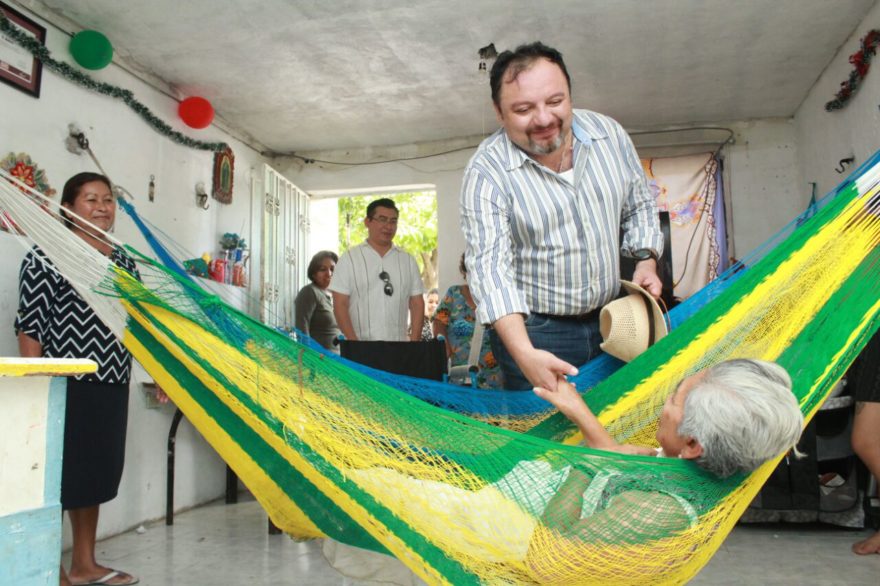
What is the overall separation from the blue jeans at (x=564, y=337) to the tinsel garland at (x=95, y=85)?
7.55 feet

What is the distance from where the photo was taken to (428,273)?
8875 mm

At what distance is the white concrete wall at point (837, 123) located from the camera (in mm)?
2898

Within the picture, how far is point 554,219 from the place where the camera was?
1394 millimetres

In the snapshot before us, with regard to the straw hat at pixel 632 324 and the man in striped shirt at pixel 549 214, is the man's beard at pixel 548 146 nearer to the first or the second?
the man in striped shirt at pixel 549 214

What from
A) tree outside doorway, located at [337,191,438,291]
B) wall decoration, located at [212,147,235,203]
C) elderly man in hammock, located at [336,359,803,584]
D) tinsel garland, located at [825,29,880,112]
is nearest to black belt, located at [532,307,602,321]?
elderly man in hammock, located at [336,359,803,584]

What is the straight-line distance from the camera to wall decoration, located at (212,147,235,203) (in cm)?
388

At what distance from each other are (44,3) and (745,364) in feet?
9.53

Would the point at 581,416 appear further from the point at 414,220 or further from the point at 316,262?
the point at 414,220

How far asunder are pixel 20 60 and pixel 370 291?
1.73 meters

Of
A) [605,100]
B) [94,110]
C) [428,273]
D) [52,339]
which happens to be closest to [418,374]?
[52,339]

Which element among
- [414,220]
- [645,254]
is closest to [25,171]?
[645,254]

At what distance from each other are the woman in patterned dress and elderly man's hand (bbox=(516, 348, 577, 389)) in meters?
1.33

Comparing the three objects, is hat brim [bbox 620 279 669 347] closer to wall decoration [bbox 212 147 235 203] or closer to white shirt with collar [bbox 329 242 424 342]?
white shirt with collar [bbox 329 242 424 342]

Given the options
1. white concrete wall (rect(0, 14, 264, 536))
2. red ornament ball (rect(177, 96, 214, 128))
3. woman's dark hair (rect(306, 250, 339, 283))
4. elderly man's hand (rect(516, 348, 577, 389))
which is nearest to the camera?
elderly man's hand (rect(516, 348, 577, 389))
